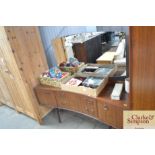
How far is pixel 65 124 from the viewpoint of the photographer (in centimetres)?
267

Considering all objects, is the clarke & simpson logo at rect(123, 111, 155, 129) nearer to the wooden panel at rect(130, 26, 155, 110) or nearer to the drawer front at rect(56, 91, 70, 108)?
the wooden panel at rect(130, 26, 155, 110)

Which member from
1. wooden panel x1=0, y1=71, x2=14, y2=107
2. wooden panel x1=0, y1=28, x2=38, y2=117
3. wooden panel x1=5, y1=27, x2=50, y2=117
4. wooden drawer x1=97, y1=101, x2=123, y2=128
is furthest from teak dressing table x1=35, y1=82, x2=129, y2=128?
wooden panel x1=0, y1=71, x2=14, y2=107

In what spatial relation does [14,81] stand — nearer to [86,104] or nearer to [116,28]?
[86,104]

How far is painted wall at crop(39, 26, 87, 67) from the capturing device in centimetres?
221

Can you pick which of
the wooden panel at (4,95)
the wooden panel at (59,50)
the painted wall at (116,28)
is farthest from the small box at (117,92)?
the wooden panel at (4,95)

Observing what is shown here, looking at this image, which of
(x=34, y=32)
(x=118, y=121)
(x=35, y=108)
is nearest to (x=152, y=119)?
(x=118, y=121)

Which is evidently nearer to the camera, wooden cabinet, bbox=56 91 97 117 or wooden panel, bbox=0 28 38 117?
wooden cabinet, bbox=56 91 97 117

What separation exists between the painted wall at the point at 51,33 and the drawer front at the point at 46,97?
2.10 feet

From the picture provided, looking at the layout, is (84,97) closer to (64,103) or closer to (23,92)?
(64,103)

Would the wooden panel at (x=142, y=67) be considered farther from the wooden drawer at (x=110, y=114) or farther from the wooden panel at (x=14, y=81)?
the wooden panel at (x=14, y=81)

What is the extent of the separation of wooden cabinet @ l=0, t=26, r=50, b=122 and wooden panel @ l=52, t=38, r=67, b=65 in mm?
219

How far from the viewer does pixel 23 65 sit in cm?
238

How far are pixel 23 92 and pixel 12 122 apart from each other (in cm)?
74

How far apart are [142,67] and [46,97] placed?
5.33 feet
